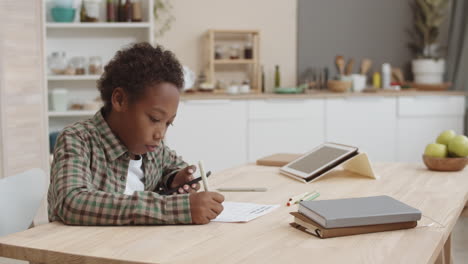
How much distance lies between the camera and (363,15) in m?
5.50

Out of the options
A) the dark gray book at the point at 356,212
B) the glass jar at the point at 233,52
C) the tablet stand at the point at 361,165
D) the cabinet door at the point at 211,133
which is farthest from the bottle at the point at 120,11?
the dark gray book at the point at 356,212

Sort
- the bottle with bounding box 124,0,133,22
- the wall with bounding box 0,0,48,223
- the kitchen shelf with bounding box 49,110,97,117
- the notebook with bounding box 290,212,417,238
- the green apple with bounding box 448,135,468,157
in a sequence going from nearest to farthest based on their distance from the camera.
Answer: the notebook with bounding box 290,212,417,238
the green apple with bounding box 448,135,468,157
the wall with bounding box 0,0,48,223
the kitchen shelf with bounding box 49,110,97,117
the bottle with bounding box 124,0,133,22

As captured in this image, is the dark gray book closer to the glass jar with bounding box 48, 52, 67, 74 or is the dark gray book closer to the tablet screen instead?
the tablet screen

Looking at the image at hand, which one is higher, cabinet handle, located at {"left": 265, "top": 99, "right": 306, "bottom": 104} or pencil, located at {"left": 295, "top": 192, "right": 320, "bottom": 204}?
cabinet handle, located at {"left": 265, "top": 99, "right": 306, "bottom": 104}

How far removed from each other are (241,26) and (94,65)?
144 centimetres

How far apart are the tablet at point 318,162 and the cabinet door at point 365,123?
2638 mm

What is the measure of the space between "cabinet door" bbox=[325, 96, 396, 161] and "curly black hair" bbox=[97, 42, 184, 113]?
11.2 ft

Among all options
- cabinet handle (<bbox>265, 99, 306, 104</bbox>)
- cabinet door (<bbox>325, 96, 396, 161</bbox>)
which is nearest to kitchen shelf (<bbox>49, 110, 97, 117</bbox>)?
cabinet handle (<bbox>265, 99, 306, 104</bbox>)

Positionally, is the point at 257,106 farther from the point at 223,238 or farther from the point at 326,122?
the point at 223,238

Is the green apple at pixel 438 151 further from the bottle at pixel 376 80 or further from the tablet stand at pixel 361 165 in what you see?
the bottle at pixel 376 80

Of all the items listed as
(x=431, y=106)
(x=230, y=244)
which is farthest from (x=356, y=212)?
(x=431, y=106)

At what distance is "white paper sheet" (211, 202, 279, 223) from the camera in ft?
4.83

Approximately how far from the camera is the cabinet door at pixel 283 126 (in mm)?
4785

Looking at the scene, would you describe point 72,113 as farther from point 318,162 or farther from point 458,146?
point 458,146
